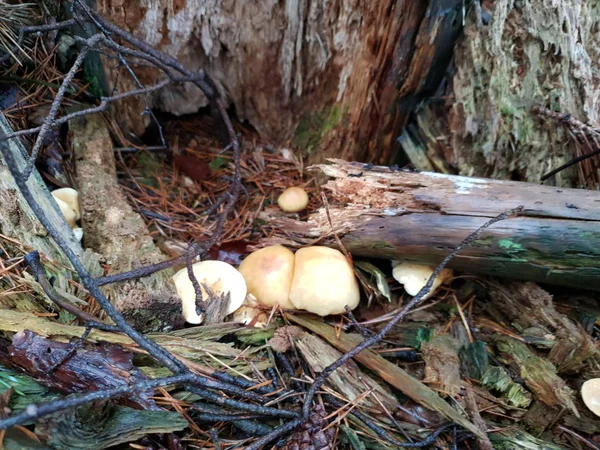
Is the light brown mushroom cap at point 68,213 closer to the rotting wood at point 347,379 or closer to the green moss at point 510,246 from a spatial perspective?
the rotting wood at point 347,379

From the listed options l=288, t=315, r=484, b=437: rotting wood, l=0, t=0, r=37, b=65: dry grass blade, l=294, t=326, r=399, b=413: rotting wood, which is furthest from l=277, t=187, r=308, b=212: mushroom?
l=0, t=0, r=37, b=65: dry grass blade

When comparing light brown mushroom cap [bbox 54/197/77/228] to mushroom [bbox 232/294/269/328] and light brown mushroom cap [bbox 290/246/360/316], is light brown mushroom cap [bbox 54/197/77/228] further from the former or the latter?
light brown mushroom cap [bbox 290/246/360/316]

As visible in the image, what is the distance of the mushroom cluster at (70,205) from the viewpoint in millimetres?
2658

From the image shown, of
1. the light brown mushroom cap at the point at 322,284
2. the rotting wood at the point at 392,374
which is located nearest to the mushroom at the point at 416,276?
the light brown mushroom cap at the point at 322,284

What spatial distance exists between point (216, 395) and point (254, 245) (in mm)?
1197

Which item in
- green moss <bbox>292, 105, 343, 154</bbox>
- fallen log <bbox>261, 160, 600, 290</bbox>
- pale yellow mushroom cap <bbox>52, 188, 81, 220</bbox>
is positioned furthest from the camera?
green moss <bbox>292, 105, 343, 154</bbox>

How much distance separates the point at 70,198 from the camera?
2.76 m

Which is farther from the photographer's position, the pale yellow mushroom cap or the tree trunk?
the tree trunk

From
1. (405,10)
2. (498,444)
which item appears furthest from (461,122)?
(498,444)

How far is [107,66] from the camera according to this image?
120 inches

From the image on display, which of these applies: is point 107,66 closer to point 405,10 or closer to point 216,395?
point 405,10

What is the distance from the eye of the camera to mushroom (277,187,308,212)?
123 inches

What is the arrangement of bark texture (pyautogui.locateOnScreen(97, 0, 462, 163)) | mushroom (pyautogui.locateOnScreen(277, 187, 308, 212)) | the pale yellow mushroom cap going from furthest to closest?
1. mushroom (pyautogui.locateOnScreen(277, 187, 308, 212))
2. bark texture (pyautogui.locateOnScreen(97, 0, 462, 163))
3. the pale yellow mushroom cap

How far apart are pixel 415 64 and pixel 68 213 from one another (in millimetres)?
2495
